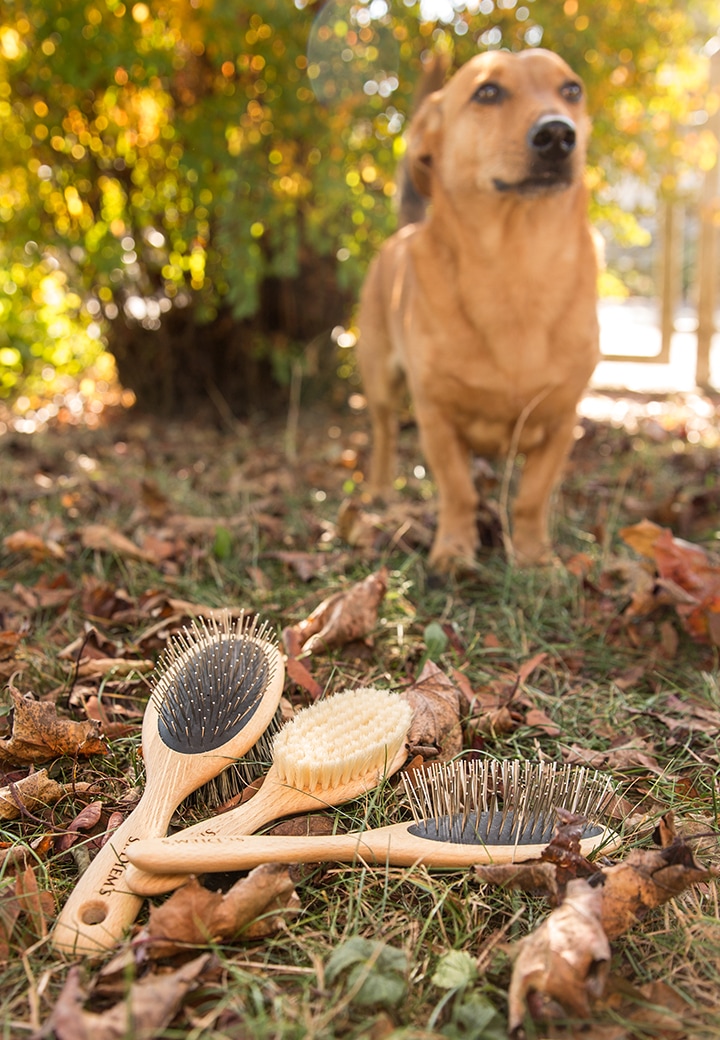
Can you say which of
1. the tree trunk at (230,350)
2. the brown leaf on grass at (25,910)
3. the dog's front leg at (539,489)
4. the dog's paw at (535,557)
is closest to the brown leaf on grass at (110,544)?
the dog's paw at (535,557)

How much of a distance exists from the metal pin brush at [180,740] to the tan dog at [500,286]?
3.68 feet

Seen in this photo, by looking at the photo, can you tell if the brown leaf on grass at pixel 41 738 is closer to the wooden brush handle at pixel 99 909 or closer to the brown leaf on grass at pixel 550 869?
the wooden brush handle at pixel 99 909

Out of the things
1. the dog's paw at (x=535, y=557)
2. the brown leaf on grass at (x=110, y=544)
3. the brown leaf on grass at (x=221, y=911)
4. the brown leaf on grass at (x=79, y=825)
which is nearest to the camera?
the brown leaf on grass at (x=221, y=911)

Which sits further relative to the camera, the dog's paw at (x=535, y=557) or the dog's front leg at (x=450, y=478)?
the dog's front leg at (x=450, y=478)

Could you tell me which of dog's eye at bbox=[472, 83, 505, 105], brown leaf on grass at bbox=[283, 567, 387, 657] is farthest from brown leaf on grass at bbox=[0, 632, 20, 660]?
dog's eye at bbox=[472, 83, 505, 105]

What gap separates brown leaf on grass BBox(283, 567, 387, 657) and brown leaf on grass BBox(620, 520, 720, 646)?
0.64 meters

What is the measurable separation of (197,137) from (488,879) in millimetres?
4090

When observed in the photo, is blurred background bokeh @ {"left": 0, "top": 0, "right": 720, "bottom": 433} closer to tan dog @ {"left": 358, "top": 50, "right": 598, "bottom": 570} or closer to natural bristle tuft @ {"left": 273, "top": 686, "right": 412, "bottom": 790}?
tan dog @ {"left": 358, "top": 50, "right": 598, "bottom": 570}

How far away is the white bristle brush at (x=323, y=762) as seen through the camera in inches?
44.6

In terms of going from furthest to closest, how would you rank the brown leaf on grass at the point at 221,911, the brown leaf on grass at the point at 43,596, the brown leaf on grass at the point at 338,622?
1. the brown leaf on grass at the point at 43,596
2. the brown leaf on grass at the point at 338,622
3. the brown leaf on grass at the point at 221,911

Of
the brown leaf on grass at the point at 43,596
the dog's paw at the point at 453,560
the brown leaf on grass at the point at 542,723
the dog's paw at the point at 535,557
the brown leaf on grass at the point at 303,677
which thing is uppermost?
the brown leaf on grass at the point at 303,677

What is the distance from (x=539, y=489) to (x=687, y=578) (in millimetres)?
792

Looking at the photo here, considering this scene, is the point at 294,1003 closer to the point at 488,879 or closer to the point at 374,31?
the point at 488,879

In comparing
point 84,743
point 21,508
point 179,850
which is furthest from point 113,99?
point 179,850
